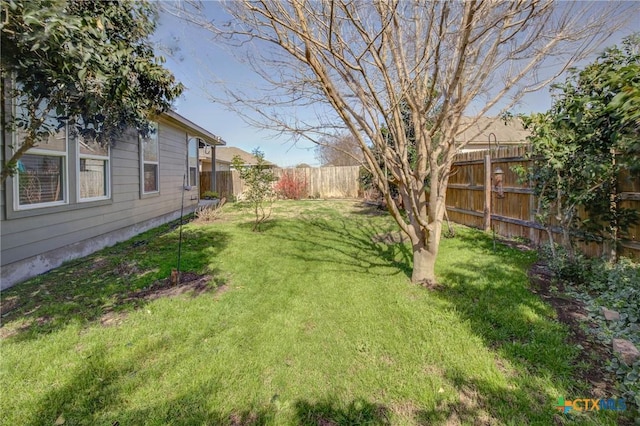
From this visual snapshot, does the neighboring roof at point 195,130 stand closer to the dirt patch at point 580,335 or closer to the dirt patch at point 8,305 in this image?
the dirt patch at point 8,305

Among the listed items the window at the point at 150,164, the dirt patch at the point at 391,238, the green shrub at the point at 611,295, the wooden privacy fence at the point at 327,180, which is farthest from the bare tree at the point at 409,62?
the wooden privacy fence at the point at 327,180

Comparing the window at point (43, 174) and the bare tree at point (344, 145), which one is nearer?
the bare tree at point (344, 145)

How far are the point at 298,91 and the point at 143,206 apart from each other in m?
5.45

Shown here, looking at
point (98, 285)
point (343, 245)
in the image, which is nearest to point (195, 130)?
point (343, 245)

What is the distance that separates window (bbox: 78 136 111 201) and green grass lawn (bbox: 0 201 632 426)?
64.9 inches

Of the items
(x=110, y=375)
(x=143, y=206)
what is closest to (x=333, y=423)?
(x=110, y=375)

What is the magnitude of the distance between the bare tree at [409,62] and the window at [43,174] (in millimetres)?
2962

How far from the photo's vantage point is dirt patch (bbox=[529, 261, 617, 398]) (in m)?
2.03

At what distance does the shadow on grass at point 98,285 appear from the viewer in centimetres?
297

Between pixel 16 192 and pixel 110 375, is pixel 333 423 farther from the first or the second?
pixel 16 192

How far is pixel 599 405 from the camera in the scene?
185 cm

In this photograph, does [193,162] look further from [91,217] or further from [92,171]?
[91,217]

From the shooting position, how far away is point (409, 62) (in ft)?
12.9

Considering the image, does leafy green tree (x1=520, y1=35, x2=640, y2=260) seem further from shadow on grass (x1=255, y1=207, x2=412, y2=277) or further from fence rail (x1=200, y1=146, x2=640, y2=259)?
shadow on grass (x1=255, y1=207, x2=412, y2=277)
